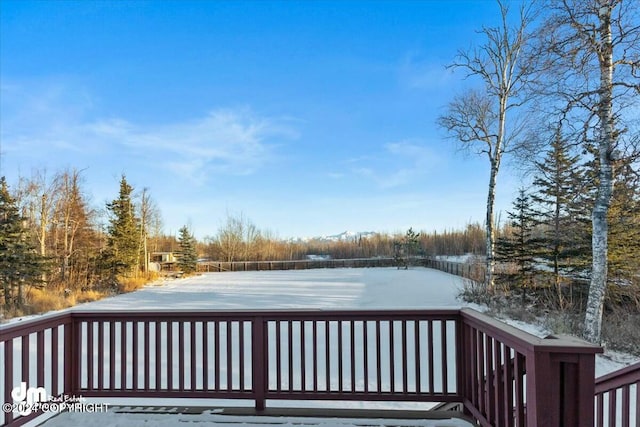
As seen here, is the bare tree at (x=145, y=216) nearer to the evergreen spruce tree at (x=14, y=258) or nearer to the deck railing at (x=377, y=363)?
the evergreen spruce tree at (x=14, y=258)

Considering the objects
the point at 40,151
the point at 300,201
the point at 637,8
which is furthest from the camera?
the point at 300,201

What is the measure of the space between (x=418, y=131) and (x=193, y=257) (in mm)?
14624

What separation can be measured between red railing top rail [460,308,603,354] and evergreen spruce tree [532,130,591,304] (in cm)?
783

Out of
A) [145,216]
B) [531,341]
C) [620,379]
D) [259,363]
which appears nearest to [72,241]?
[145,216]

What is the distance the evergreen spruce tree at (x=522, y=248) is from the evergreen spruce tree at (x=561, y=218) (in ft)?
0.83

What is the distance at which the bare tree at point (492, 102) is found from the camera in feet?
29.4

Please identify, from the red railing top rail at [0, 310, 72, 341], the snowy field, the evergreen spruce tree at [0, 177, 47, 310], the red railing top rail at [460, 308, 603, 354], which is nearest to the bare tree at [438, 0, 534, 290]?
the snowy field

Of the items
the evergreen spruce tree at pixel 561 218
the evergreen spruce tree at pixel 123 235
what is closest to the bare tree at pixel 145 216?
the evergreen spruce tree at pixel 123 235

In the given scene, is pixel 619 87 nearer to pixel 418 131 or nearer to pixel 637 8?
pixel 637 8

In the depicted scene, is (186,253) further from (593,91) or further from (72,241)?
(593,91)

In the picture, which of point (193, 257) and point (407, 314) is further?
point (193, 257)

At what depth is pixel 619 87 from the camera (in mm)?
5742

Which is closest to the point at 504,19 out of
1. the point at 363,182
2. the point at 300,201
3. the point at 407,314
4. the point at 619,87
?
the point at 619,87

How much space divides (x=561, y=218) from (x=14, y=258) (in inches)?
605
